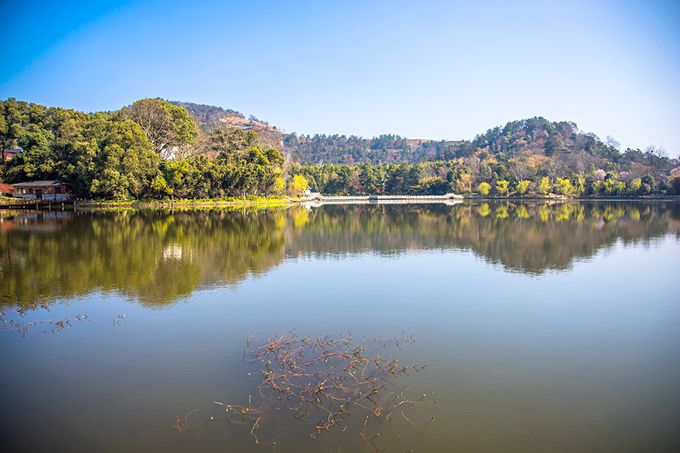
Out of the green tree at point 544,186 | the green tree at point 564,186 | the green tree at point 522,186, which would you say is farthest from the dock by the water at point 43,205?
the green tree at point 564,186

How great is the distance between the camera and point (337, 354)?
8.77m

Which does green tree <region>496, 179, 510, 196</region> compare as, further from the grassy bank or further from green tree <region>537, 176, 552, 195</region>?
the grassy bank

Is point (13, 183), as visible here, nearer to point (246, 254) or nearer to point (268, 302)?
point (246, 254)

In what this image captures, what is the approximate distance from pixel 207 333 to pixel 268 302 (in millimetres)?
2762

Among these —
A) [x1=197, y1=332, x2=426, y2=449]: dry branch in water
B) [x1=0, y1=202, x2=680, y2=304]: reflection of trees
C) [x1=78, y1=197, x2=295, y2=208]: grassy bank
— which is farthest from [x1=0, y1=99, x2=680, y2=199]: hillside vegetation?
[x1=197, y1=332, x2=426, y2=449]: dry branch in water

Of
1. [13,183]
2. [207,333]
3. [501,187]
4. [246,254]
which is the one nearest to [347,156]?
[501,187]

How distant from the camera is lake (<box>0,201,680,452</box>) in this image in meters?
6.31

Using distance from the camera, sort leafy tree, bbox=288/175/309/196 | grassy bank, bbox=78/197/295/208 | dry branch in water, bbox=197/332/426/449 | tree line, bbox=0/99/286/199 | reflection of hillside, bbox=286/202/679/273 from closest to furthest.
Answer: dry branch in water, bbox=197/332/426/449
reflection of hillside, bbox=286/202/679/273
tree line, bbox=0/99/286/199
grassy bank, bbox=78/197/295/208
leafy tree, bbox=288/175/309/196

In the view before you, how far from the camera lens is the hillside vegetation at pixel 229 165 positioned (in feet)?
162

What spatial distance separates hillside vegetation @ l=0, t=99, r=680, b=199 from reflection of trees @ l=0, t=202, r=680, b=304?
16.6m

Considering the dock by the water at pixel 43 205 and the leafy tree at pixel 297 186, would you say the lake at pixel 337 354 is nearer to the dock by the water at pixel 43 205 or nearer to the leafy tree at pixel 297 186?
the dock by the water at pixel 43 205

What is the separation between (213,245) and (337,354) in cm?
1524

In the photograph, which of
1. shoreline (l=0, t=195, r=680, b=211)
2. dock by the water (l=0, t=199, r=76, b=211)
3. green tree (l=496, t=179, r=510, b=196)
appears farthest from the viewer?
green tree (l=496, t=179, r=510, b=196)

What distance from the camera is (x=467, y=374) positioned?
26.2 ft
